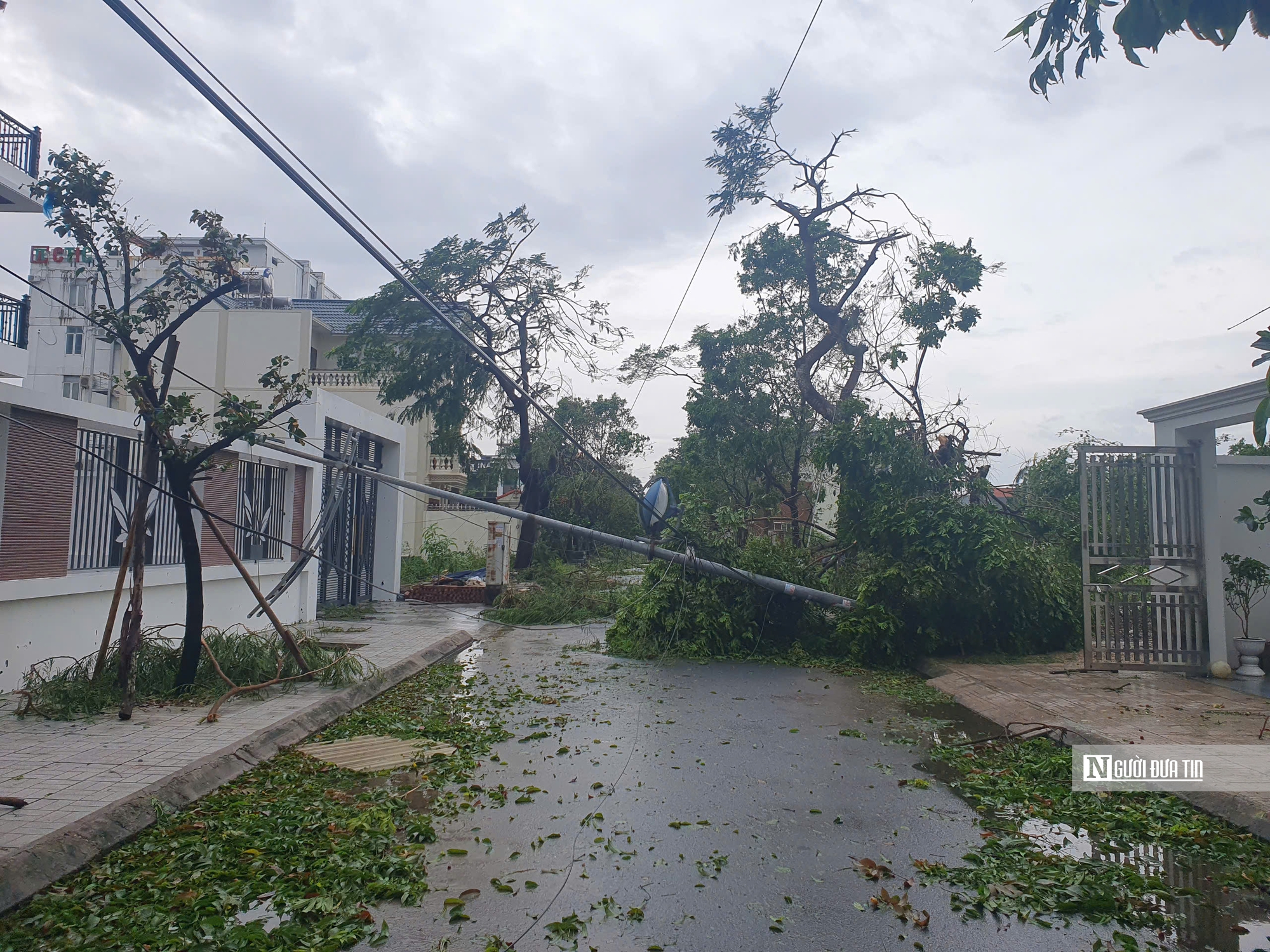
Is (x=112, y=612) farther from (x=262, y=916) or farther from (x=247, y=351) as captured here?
(x=247, y=351)

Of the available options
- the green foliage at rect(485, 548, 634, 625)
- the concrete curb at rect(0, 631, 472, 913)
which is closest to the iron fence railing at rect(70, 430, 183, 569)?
the concrete curb at rect(0, 631, 472, 913)

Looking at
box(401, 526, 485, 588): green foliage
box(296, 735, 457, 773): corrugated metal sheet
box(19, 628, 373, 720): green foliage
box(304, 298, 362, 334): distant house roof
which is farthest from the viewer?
box(304, 298, 362, 334): distant house roof

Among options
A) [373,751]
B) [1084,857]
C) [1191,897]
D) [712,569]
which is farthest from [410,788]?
[712,569]

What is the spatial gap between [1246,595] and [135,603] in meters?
12.0

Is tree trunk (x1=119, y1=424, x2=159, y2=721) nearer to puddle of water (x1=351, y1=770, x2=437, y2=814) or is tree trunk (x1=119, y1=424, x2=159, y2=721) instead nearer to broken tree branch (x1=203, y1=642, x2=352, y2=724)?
broken tree branch (x1=203, y1=642, x2=352, y2=724)

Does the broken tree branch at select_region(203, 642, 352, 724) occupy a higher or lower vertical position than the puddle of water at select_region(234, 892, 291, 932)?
higher

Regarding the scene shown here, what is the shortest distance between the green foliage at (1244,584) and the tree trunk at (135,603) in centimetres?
1141

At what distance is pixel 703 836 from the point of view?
5246 mm

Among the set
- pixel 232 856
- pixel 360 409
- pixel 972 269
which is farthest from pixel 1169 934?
pixel 360 409

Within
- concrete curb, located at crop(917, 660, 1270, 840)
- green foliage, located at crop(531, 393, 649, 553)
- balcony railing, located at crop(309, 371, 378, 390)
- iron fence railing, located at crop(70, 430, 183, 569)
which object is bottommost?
concrete curb, located at crop(917, 660, 1270, 840)

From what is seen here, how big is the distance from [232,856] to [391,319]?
21.2 metres

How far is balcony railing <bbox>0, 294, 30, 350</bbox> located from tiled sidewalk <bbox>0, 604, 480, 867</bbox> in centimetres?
894

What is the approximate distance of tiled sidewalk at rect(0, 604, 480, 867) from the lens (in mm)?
5156

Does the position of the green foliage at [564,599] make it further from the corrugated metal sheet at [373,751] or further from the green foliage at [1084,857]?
the green foliage at [1084,857]
